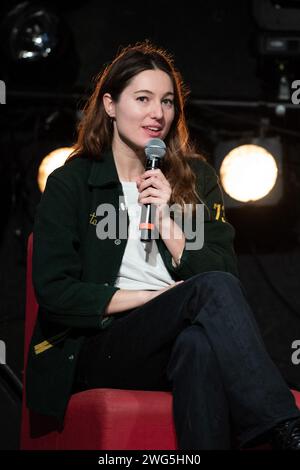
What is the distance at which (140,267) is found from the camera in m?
2.16

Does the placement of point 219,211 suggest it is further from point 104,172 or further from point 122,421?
point 122,421

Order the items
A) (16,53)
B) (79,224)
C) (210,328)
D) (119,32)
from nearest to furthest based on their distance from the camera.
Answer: (210,328)
(79,224)
(16,53)
(119,32)

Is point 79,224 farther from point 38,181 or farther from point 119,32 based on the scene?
point 119,32

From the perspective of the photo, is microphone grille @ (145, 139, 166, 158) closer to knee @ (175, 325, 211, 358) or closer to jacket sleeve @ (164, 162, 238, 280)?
jacket sleeve @ (164, 162, 238, 280)

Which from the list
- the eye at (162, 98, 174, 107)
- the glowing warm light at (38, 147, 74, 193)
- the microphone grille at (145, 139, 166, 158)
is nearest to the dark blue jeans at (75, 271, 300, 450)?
the microphone grille at (145, 139, 166, 158)

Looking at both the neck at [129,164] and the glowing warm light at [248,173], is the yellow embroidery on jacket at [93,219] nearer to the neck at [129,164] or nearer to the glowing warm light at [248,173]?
the neck at [129,164]

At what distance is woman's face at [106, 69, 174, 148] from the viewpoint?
2.18 m

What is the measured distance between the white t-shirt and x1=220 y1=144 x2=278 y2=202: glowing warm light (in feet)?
2.77

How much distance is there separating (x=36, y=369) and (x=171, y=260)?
0.42 m

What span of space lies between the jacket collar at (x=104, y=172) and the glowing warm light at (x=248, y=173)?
0.77 m

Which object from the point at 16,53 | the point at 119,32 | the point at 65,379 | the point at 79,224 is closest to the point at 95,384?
the point at 65,379

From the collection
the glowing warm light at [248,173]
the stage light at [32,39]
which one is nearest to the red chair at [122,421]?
the glowing warm light at [248,173]

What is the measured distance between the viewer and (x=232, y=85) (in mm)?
3166

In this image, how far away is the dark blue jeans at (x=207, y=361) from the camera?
1.72m
